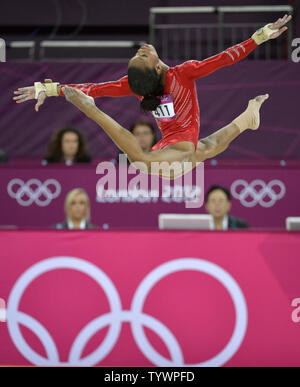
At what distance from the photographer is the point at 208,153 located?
379 cm

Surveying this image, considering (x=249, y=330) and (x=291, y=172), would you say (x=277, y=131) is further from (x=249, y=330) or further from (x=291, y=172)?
(x=249, y=330)

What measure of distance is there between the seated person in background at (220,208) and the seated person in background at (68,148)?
1.44m

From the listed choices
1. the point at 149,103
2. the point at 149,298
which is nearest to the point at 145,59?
the point at 149,103

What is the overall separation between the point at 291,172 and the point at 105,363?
9.17 ft

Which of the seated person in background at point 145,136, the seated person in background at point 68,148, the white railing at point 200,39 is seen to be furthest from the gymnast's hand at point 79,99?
the white railing at point 200,39

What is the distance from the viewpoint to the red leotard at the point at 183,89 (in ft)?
10.5

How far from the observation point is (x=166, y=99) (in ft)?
11.2

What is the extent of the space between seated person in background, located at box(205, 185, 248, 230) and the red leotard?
6.34ft

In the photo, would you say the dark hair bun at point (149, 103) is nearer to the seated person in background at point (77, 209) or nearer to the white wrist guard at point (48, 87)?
the white wrist guard at point (48, 87)

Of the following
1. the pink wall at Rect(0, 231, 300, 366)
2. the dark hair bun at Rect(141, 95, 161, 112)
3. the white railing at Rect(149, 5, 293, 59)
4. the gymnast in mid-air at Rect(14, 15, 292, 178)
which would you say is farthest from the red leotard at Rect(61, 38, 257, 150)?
the white railing at Rect(149, 5, 293, 59)

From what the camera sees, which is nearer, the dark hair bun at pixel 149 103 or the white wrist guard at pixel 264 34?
the white wrist guard at pixel 264 34

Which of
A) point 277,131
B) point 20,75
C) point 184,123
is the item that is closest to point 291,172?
point 277,131

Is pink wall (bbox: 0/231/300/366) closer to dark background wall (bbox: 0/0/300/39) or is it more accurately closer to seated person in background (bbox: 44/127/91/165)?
seated person in background (bbox: 44/127/91/165)

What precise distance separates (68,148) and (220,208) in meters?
1.76
